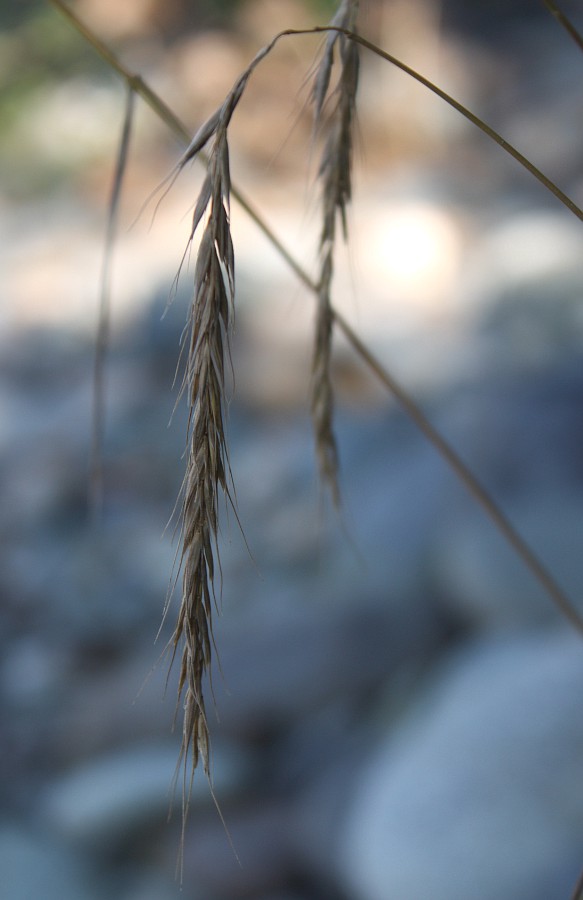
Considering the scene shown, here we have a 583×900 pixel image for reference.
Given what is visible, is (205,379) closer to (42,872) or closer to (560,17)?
(560,17)

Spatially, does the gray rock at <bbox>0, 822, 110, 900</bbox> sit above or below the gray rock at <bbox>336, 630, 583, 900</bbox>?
above

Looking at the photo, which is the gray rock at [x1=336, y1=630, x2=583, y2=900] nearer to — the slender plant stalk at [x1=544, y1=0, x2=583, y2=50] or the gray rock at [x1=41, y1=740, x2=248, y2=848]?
the gray rock at [x1=41, y1=740, x2=248, y2=848]

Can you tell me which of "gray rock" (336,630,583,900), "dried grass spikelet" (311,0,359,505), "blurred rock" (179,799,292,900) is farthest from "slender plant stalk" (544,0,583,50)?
"blurred rock" (179,799,292,900)

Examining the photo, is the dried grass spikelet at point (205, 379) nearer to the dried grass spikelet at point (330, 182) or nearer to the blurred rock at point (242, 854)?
the dried grass spikelet at point (330, 182)

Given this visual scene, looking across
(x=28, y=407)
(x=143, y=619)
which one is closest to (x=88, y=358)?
(x=28, y=407)

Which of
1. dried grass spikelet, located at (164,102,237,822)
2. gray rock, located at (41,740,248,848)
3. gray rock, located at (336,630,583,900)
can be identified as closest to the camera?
dried grass spikelet, located at (164,102,237,822)

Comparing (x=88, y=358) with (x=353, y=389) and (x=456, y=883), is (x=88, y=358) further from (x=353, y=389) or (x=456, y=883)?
(x=456, y=883)

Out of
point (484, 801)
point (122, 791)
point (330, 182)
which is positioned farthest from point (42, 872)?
point (330, 182)
